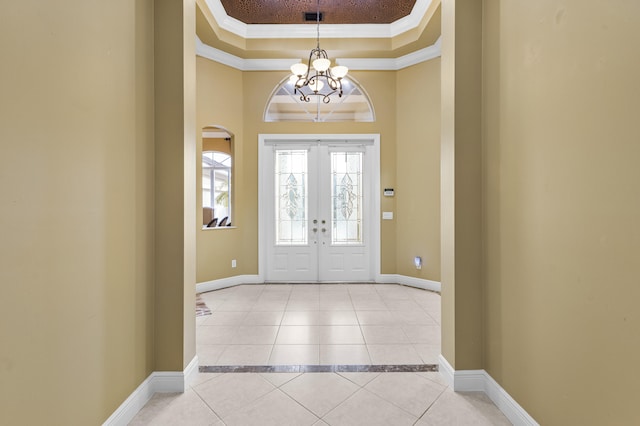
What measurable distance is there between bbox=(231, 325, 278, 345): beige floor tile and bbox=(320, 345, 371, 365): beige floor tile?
58cm

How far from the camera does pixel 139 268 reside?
6.24 ft

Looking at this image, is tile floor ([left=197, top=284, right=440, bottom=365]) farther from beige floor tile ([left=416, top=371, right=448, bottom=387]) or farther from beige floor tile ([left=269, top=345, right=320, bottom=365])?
beige floor tile ([left=416, top=371, right=448, bottom=387])

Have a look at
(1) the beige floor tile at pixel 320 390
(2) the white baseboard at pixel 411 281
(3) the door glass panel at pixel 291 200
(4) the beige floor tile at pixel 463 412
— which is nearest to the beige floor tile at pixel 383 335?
(1) the beige floor tile at pixel 320 390

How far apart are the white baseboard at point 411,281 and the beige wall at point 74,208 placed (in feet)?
12.6

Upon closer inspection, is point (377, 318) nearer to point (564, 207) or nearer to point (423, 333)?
point (423, 333)

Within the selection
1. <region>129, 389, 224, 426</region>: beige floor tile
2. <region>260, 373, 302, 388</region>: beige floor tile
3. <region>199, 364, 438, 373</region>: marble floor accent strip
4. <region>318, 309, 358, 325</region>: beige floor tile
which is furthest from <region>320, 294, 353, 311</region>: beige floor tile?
<region>129, 389, 224, 426</region>: beige floor tile

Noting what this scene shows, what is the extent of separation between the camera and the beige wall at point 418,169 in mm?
4559

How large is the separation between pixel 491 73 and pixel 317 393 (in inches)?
101

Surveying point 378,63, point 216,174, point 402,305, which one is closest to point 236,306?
point 402,305

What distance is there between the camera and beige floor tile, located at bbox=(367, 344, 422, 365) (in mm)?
2443

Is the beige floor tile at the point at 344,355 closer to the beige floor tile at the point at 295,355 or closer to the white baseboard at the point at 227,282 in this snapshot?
the beige floor tile at the point at 295,355

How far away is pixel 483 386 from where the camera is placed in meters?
2.04

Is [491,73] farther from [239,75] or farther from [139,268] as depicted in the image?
[239,75]

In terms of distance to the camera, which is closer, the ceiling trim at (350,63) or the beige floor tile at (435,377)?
the beige floor tile at (435,377)
